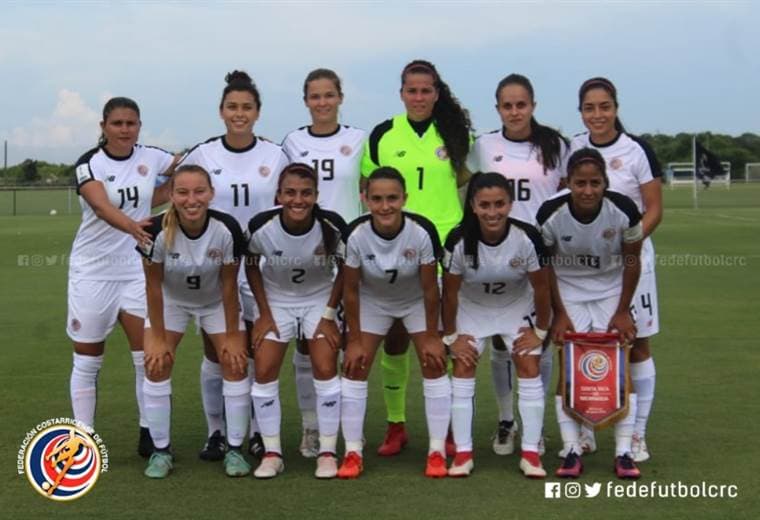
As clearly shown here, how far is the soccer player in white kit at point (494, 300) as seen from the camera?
496cm

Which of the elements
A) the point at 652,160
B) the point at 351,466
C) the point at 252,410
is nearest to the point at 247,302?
the point at 252,410

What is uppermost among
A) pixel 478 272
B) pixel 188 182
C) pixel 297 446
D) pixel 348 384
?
pixel 188 182

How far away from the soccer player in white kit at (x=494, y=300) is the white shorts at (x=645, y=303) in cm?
54

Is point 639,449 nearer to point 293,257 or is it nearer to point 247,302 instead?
point 293,257

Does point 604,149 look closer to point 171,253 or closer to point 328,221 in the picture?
point 328,221

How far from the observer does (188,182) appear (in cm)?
495

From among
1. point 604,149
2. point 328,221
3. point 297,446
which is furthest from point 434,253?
point 297,446

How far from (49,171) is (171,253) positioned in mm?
68373

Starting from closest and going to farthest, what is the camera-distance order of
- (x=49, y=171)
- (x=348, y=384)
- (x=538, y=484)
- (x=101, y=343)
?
(x=538, y=484)
(x=348, y=384)
(x=101, y=343)
(x=49, y=171)

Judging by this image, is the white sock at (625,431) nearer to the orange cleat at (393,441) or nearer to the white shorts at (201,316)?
the orange cleat at (393,441)

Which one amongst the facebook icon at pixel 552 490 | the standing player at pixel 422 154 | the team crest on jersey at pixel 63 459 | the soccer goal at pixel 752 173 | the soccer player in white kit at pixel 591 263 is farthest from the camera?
the soccer goal at pixel 752 173

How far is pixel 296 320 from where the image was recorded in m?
5.21

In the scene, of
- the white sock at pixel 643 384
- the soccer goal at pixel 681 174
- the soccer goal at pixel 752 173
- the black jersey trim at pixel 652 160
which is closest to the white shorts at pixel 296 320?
the white sock at pixel 643 384

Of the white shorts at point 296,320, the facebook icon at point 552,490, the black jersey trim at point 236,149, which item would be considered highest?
the black jersey trim at point 236,149
